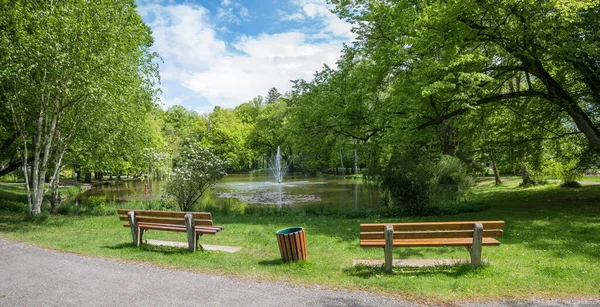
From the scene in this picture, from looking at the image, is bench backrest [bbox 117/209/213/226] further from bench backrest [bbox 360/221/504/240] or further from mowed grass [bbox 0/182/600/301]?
bench backrest [bbox 360/221/504/240]

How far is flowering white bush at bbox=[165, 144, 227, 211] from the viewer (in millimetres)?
14891

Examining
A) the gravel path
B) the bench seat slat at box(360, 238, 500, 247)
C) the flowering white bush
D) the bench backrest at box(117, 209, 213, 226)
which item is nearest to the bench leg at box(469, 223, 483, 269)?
the bench seat slat at box(360, 238, 500, 247)

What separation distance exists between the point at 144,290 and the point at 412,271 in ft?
14.1

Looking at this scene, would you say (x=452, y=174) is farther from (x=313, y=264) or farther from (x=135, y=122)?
(x=135, y=122)

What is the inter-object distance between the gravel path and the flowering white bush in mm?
7924

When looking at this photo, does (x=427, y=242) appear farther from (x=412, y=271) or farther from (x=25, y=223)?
(x=25, y=223)

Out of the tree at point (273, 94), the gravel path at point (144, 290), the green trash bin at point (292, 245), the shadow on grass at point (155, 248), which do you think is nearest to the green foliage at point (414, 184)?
the green trash bin at point (292, 245)

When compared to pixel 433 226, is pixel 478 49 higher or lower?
higher

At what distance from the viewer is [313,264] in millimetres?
6703

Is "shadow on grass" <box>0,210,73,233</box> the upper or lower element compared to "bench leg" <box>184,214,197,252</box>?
lower

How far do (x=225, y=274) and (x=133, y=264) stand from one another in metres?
2.01

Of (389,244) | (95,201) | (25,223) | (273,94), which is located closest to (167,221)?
(389,244)

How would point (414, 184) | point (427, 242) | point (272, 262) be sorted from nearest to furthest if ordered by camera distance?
point (427, 242), point (272, 262), point (414, 184)

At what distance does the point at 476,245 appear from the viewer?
602 centimetres
